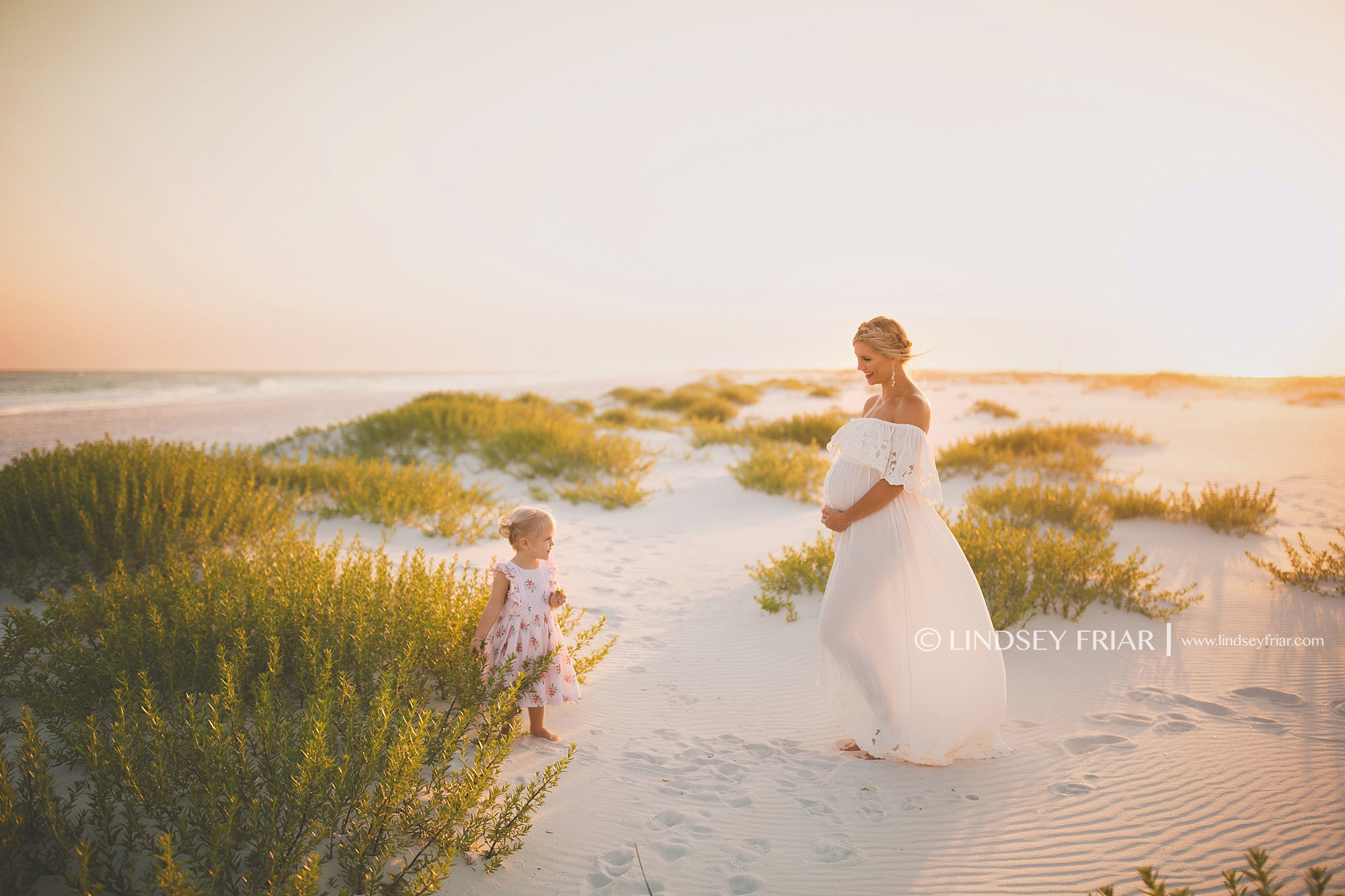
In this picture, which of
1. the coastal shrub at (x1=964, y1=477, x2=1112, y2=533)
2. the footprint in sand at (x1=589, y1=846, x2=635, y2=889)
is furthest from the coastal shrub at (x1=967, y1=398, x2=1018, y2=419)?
the footprint in sand at (x1=589, y1=846, x2=635, y2=889)

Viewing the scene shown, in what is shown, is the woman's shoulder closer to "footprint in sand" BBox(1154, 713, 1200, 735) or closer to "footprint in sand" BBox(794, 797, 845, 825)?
"footprint in sand" BBox(794, 797, 845, 825)

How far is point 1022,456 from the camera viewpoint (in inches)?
343

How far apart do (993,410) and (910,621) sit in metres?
16.6

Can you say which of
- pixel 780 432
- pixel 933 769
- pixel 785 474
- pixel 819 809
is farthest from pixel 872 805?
pixel 780 432

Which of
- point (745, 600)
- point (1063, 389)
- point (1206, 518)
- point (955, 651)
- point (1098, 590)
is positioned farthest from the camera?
point (1063, 389)

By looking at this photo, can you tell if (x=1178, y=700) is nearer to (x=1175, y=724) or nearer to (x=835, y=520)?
(x=1175, y=724)

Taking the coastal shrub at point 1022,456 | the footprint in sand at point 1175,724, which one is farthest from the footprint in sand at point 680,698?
the coastal shrub at point 1022,456

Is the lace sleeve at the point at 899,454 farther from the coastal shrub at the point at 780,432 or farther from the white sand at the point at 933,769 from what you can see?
the coastal shrub at the point at 780,432

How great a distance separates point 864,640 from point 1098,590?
2698mm

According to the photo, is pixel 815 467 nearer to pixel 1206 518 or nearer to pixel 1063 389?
pixel 1206 518

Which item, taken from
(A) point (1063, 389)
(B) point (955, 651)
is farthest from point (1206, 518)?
(A) point (1063, 389)

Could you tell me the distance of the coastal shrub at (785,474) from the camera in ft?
25.1

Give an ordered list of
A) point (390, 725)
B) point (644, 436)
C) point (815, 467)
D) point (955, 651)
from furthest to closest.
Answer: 1. point (644, 436)
2. point (815, 467)
3. point (955, 651)
4. point (390, 725)

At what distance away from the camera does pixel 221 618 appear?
267cm
